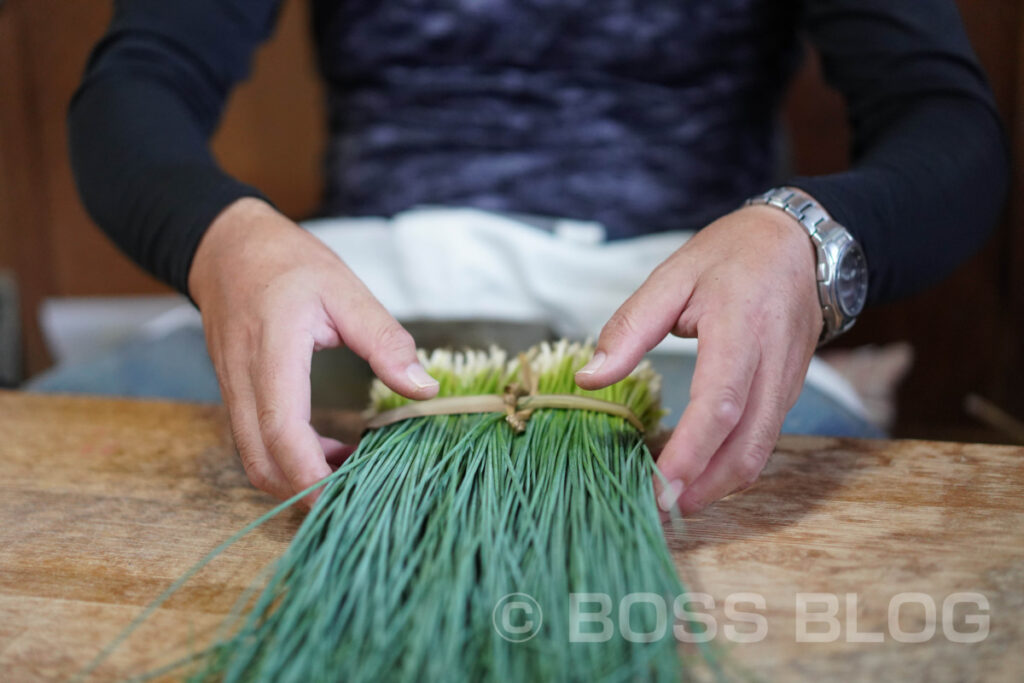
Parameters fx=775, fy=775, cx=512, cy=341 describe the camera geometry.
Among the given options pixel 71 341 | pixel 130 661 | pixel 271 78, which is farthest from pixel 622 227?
pixel 71 341

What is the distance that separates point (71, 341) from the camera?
2143 millimetres

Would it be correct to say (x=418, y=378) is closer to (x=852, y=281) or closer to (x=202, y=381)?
(x=852, y=281)

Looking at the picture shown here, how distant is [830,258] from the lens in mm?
617

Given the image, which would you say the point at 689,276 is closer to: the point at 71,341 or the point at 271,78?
the point at 271,78

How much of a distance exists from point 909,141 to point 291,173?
172cm

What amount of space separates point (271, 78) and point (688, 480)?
190 centimetres

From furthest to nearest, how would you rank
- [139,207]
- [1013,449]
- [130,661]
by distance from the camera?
[139,207], [1013,449], [130,661]

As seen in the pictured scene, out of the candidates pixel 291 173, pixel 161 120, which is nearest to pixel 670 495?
pixel 161 120

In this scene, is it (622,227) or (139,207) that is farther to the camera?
(622,227)

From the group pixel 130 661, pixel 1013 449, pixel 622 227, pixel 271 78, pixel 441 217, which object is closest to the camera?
pixel 130 661

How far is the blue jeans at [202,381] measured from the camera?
2.73 feet

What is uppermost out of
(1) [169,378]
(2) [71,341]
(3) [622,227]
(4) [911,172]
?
(4) [911,172]

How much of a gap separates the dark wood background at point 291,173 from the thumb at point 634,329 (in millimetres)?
1461

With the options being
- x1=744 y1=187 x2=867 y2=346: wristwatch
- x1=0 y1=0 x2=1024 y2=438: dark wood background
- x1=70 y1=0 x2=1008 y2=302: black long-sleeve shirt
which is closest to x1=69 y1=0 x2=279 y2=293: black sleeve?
x1=70 y1=0 x2=1008 y2=302: black long-sleeve shirt
